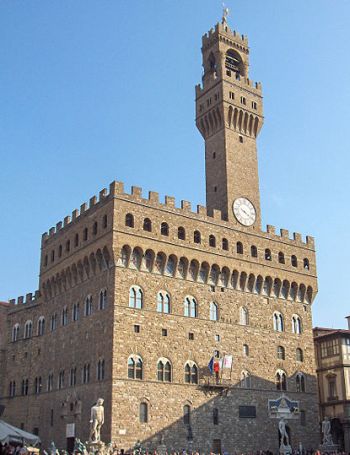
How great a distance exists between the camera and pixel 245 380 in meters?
43.1

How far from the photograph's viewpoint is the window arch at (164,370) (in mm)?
39062

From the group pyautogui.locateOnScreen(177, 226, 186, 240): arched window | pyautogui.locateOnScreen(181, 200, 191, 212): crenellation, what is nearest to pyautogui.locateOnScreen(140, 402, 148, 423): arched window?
pyautogui.locateOnScreen(177, 226, 186, 240): arched window

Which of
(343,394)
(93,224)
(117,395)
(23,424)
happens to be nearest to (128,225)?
(93,224)

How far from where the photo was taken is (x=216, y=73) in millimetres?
51781

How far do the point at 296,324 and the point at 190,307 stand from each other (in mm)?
10766

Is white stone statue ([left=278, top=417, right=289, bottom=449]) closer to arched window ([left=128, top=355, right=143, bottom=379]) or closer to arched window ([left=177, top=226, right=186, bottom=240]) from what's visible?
arched window ([left=128, top=355, right=143, bottom=379])

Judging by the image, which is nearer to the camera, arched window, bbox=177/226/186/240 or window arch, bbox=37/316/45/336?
arched window, bbox=177/226/186/240

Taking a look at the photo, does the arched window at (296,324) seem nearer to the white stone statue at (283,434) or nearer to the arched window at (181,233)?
the white stone statue at (283,434)

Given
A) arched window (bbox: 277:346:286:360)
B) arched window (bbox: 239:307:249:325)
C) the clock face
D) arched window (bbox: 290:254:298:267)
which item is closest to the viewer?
arched window (bbox: 239:307:249:325)

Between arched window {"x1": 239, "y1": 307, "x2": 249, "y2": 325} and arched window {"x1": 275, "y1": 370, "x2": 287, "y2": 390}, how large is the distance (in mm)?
4700

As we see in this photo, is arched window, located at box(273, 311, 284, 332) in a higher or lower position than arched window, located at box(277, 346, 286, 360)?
higher

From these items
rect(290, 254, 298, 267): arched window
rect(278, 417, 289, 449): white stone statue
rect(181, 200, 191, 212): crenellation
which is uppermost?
rect(181, 200, 191, 212): crenellation

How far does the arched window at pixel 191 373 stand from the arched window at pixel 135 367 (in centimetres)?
370

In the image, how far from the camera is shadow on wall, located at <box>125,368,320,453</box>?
1524 inches
